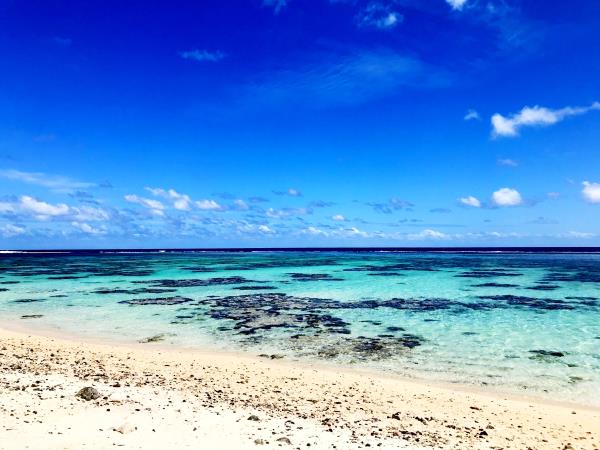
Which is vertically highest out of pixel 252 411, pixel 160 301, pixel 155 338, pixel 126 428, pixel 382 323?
pixel 126 428

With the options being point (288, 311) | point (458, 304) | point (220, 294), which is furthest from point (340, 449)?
point (220, 294)

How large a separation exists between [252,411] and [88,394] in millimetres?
3528

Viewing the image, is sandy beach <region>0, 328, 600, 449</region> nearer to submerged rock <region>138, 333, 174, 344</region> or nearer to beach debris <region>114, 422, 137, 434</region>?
beach debris <region>114, 422, 137, 434</region>

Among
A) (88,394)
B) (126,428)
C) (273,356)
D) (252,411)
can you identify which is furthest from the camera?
(273,356)

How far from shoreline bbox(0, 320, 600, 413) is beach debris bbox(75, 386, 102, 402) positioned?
225 inches

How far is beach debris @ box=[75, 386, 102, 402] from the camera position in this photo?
8.81 meters

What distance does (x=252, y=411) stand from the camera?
28.1 ft

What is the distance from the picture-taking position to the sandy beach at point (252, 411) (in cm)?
718

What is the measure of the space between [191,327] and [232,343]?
13.0ft

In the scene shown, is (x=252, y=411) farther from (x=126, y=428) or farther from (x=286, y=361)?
(x=286, y=361)

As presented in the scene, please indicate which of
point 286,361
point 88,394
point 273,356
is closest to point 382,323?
point 273,356

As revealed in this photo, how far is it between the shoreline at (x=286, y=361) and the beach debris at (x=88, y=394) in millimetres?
5707

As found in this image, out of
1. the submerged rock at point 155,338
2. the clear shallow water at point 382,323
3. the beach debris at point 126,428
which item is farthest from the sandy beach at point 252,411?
the submerged rock at point 155,338

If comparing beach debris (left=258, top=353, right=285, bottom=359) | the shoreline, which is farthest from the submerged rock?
beach debris (left=258, top=353, right=285, bottom=359)
